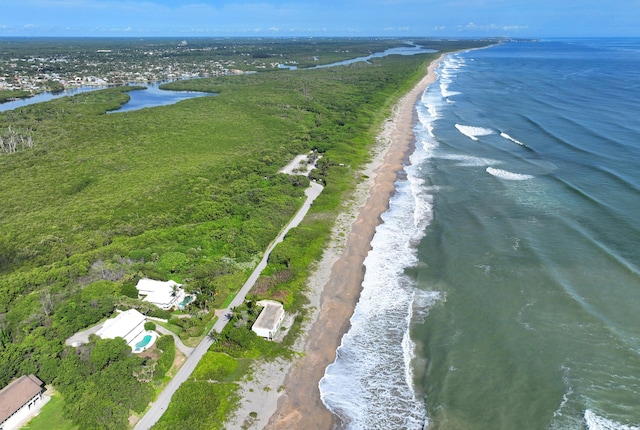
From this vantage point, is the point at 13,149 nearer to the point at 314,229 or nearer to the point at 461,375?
the point at 314,229

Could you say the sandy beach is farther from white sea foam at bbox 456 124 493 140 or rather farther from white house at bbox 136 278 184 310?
white sea foam at bbox 456 124 493 140

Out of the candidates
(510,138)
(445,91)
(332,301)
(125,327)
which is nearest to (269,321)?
(332,301)

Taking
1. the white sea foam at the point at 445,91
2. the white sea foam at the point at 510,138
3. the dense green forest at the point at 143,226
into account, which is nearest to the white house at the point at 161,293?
the dense green forest at the point at 143,226

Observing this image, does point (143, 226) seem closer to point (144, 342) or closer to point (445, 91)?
point (144, 342)

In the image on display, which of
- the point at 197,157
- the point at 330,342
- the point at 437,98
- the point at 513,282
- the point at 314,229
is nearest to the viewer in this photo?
the point at 330,342

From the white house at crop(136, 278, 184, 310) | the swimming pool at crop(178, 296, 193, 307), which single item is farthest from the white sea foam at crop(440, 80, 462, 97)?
the white house at crop(136, 278, 184, 310)

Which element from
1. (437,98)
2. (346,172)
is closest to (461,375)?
(346,172)
